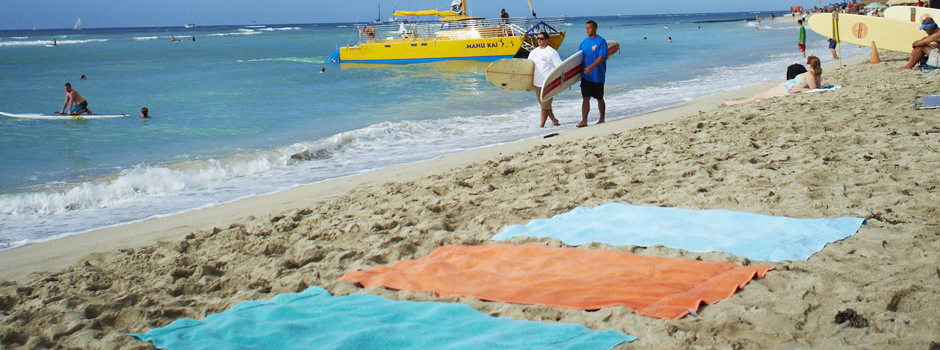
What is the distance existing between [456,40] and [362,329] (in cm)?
2687

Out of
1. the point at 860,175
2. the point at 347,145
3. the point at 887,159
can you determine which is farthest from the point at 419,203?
the point at 347,145

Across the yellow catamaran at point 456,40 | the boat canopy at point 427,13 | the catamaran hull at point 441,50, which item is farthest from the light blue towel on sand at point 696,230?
the boat canopy at point 427,13

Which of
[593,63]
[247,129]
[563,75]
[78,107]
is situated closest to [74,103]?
[78,107]

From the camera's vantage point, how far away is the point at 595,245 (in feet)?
12.9

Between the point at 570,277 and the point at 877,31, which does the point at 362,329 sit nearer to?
the point at 570,277

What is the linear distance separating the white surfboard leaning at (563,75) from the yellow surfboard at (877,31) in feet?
23.5

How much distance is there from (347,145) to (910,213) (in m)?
7.58

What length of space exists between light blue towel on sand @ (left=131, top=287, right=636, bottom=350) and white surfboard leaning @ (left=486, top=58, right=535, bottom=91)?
700 cm

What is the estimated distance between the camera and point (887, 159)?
16.6 ft

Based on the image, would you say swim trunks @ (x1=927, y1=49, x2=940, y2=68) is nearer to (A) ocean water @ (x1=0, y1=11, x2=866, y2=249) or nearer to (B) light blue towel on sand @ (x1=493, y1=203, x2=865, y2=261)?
(A) ocean water @ (x1=0, y1=11, x2=866, y2=249)

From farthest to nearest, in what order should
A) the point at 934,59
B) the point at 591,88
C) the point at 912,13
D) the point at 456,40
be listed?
A: the point at 456,40 → the point at 912,13 → the point at 934,59 → the point at 591,88

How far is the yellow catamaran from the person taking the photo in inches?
1136

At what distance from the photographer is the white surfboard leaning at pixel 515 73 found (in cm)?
993

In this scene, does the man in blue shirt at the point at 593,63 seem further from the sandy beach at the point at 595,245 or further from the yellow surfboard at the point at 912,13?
the yellow surfboard at the point at 912,13
